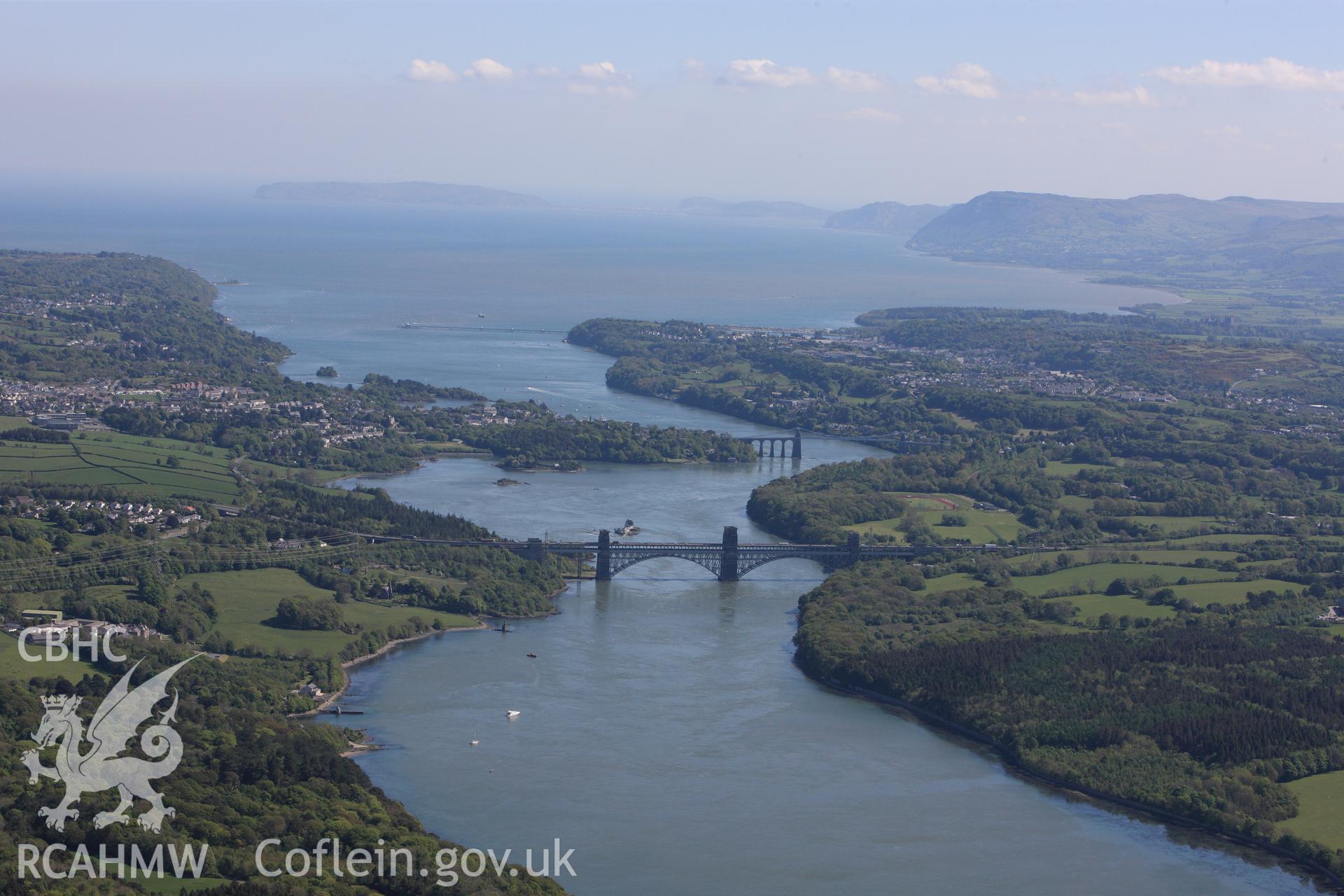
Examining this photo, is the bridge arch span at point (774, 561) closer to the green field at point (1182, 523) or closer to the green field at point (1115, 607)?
the green field at point (1115, 607)

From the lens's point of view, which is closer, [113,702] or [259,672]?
[113,702]

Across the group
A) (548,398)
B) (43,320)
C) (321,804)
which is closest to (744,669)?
(321,804)

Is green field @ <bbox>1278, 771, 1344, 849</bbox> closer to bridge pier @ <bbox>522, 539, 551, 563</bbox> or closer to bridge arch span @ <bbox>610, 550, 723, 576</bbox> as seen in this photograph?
bridge arch span @ <bbox>610, 550, 723, 576</bbox>

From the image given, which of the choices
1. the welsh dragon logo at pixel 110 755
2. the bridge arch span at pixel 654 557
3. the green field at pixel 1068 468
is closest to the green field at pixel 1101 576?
the bridge arch span at pixel 654 557

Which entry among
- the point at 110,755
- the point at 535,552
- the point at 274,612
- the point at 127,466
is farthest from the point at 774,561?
the point at 110,755

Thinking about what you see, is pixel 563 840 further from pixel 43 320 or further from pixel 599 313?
pixel 599 313

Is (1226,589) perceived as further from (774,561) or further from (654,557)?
(654,557)

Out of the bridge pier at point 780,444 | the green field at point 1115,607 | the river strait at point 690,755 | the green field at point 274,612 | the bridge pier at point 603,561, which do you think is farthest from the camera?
the bridge pier at point 780,444
